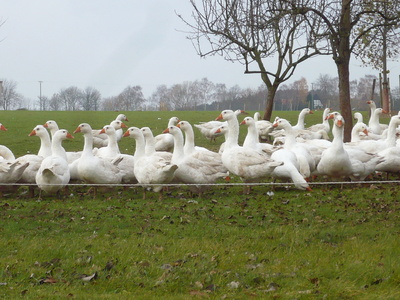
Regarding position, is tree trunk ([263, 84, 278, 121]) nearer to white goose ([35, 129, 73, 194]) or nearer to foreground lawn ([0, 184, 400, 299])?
foreground lawn ([0, 184, 400, 299])

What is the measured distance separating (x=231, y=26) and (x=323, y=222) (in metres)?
14.1

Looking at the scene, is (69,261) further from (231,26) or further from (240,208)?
(231,26)

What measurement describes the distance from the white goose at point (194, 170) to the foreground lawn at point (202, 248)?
613mm

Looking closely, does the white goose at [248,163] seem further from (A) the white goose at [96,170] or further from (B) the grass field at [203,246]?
(A) the white goose at [96,170]

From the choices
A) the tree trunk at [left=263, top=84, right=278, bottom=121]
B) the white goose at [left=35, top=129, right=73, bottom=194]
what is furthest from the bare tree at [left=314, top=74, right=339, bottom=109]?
the white goose at [left=35, top=129, right=73, bottom=194]

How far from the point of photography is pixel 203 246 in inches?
316

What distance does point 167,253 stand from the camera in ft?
25.1

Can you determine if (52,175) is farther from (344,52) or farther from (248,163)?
(344,52)

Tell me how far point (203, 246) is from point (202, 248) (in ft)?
0.36

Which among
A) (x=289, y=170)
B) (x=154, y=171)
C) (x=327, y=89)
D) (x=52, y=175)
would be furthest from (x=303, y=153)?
(x=327, y=89)

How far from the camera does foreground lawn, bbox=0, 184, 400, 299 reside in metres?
6.41

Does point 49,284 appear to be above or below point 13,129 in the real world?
below

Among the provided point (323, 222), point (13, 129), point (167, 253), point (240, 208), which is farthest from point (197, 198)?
point (13, 129)

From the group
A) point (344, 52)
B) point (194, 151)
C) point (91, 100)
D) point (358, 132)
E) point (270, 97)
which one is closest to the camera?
point (91, 100)
